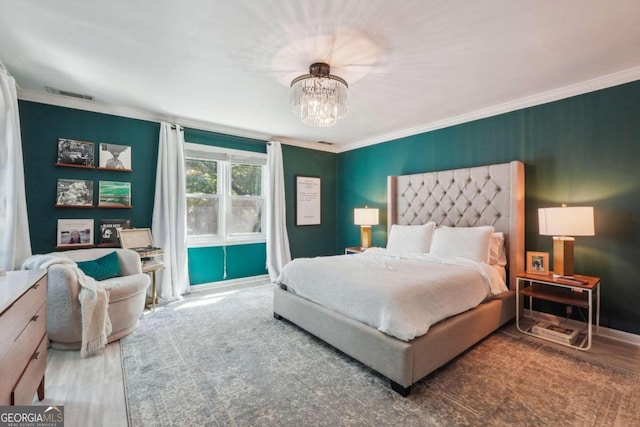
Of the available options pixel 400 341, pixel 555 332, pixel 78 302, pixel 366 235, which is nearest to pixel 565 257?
pixel 555 332

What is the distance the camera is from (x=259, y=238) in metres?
4.85

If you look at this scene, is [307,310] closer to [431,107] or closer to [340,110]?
[340,110]

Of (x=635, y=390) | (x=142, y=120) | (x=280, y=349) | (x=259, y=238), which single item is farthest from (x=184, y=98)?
(x=635, y=390)

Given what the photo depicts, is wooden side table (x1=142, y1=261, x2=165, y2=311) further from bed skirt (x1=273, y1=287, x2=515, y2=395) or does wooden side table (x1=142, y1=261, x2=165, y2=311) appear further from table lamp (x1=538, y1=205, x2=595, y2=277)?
table lamp (x1=538, y1=205, x2=595, y2=277)

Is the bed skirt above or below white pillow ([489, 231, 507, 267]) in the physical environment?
below

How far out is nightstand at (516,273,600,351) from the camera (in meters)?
2.41

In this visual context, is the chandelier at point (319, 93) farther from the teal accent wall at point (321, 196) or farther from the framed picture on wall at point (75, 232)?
the framed picture on wall at point (75, 232)

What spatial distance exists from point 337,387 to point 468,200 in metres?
2.76

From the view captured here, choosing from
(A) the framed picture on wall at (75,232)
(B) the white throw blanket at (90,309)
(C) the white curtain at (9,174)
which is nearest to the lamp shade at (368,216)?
(B) the white throw blanket at (90,309)

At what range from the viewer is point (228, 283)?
4.46m

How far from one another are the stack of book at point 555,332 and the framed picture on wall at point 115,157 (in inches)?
195

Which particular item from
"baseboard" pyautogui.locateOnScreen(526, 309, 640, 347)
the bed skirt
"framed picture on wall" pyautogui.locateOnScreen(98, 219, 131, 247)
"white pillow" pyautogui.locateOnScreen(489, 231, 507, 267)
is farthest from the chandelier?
"baseboard" pyautogui.locateOnScreen(526, 309, 640, 347)

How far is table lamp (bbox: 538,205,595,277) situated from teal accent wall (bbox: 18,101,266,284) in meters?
4.22

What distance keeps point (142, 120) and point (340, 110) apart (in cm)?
286
